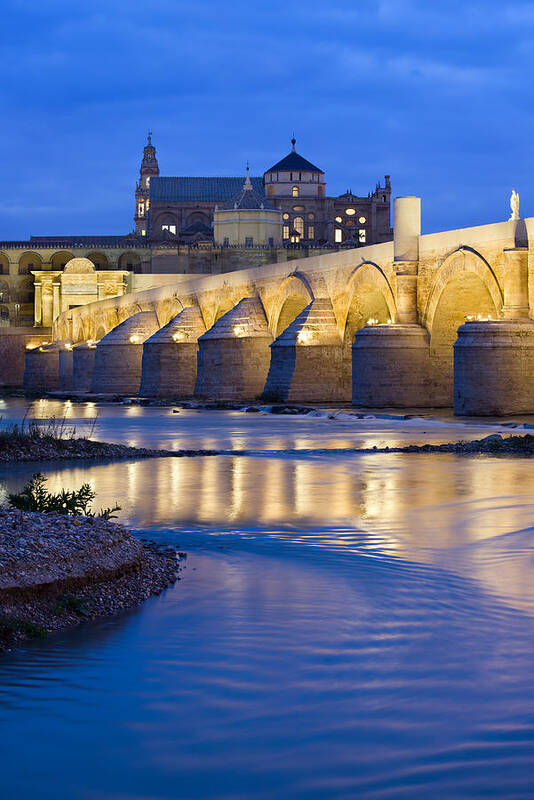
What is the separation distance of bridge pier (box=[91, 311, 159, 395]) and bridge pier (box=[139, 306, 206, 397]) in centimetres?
372

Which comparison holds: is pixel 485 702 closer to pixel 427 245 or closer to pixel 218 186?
pixel 427 245

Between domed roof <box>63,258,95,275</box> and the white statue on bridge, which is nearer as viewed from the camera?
the white statue on bridge

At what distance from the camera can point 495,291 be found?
83.0ft

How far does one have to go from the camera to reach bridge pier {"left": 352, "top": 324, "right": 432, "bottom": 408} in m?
28.4

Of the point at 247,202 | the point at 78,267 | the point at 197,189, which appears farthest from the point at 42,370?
the point at 197,189

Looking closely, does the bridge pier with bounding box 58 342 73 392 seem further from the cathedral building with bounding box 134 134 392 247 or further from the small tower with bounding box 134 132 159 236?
the small tower with bounding box 134 132 159 236

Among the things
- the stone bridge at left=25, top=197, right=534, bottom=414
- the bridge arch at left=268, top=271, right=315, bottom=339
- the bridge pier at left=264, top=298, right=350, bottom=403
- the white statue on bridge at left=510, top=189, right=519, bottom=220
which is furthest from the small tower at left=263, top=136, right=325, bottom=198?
the white statue on bridge at left=510, top=189, right=519, bottom=220

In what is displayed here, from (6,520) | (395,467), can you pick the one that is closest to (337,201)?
(395,467)

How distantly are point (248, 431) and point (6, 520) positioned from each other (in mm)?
15348

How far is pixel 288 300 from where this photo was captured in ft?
127

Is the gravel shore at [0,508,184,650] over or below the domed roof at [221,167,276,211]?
below

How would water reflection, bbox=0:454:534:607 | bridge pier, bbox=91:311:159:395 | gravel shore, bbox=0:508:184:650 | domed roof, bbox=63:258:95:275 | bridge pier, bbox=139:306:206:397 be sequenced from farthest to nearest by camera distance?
domed roof, bbox=63:258:95:275
bridge pier, bbox=91:311:159:395
bridge pier, bbox=139:306:206:397
water reflection, bbox=0:454:534:607
gravel shore, bbox=0:508:184:650

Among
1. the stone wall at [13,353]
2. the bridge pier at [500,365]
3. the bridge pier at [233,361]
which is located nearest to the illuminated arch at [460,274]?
the bridge pier at [500,365]

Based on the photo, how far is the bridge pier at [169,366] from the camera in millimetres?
41781
